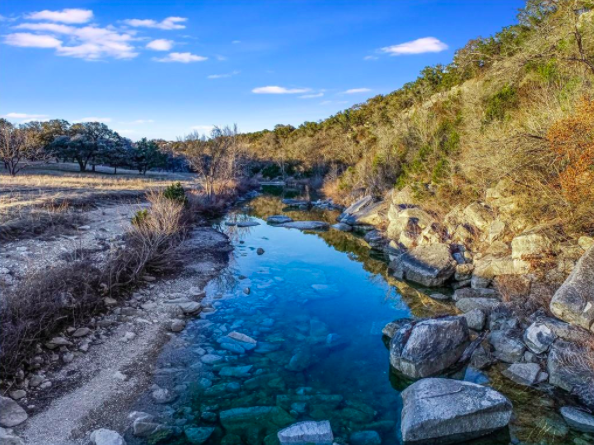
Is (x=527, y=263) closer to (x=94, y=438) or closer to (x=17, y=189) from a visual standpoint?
(x=94, y=438)

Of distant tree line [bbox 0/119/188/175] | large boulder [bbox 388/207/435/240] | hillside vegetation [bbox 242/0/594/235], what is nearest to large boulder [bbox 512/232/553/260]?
hillside vegetation [bbox 242/0/594/235]

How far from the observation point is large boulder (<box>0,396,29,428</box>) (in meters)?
5.48

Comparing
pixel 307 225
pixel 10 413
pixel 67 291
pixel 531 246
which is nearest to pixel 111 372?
pixel 10 413

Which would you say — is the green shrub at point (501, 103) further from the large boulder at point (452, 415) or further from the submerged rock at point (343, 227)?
the large boulder at point (452, 415)

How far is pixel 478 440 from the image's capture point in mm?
5809

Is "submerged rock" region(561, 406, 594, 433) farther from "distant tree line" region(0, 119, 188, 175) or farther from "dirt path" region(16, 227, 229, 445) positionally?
"distant tree line" region(0, 119, 188, 175)

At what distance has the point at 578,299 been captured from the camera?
25.2ft

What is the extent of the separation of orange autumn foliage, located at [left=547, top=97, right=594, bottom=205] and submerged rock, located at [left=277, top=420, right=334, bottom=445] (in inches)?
350

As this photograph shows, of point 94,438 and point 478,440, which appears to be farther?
point 478,440

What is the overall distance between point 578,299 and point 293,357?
6.05 m

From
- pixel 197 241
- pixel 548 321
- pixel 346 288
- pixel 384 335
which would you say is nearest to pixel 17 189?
pixel 197 241

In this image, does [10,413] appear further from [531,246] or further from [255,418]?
[531,246]

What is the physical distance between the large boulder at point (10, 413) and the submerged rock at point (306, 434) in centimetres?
389

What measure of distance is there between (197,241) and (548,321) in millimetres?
13857
